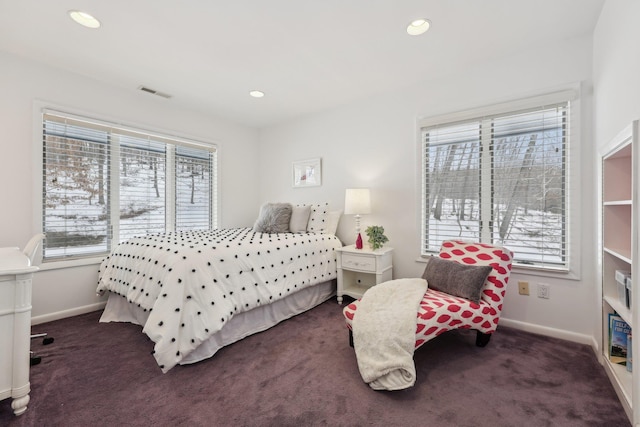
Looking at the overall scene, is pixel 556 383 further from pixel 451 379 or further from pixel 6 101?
pixel 6 101

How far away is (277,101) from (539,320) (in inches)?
139

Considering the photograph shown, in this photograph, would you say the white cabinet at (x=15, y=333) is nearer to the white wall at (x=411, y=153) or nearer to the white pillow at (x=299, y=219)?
the white pillow at (x=299, y=219)

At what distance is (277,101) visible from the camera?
355 cm

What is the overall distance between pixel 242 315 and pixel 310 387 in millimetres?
915

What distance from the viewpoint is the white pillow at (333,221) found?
3.54 m

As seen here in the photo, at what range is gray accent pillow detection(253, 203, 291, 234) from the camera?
3512mm

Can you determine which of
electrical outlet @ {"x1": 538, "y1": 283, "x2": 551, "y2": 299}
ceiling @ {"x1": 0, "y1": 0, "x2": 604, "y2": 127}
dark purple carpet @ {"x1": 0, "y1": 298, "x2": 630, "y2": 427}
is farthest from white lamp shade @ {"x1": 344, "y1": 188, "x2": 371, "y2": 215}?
electrical outlet @ {"x1": 538, "y1": 283, "x2": 551, "y2": 299}

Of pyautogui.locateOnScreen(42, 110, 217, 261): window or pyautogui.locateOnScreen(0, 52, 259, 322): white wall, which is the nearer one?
pyautogui.locateOnScreen(0, 52, 259, 322): white wall

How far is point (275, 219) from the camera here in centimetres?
355

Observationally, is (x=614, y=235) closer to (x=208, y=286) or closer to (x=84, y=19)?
(x=208, y=286)

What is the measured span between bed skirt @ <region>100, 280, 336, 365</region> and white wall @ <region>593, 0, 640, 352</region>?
234 cm

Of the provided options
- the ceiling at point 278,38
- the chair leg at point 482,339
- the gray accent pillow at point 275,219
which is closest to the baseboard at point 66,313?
the gray accent pillow at point 275,219

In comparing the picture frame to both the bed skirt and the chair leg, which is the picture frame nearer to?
the bed skirt

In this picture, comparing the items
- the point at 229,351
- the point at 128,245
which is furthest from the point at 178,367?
the point at 128,245
